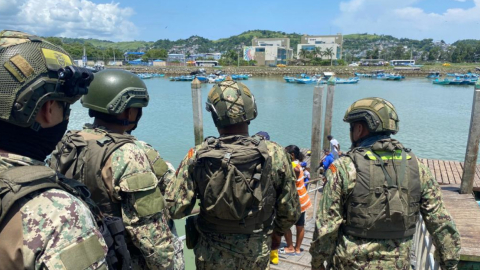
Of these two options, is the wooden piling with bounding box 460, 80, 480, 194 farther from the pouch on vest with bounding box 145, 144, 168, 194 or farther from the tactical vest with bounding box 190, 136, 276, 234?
the pouch on vest with bounding box 145, 144, 168, 194

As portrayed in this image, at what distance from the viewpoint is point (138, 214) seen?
80.6 inches

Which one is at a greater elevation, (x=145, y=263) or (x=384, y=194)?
(x=384, y=194)

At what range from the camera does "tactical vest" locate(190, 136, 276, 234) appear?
7.47 ft

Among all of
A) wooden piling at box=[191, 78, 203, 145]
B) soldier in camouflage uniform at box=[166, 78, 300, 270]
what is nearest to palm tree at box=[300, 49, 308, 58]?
wooden piling at box=[191, 78, 203, 145]

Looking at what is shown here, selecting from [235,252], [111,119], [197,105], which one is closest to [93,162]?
[111,119]

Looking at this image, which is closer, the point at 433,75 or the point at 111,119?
the point at 111,119

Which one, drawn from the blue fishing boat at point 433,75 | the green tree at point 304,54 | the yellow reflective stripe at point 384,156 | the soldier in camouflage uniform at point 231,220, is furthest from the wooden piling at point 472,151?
the green tree at point 304,54

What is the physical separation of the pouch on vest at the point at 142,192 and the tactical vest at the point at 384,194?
4.74ft

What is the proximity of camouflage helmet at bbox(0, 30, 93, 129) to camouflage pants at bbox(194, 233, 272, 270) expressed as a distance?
159 centimetres

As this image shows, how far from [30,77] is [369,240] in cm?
239

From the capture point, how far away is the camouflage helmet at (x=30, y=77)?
4.02 ft

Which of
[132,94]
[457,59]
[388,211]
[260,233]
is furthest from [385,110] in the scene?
[457,59]

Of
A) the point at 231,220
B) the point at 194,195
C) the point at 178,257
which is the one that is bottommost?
the point at 178,257

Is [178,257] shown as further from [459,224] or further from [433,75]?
[433,75]
